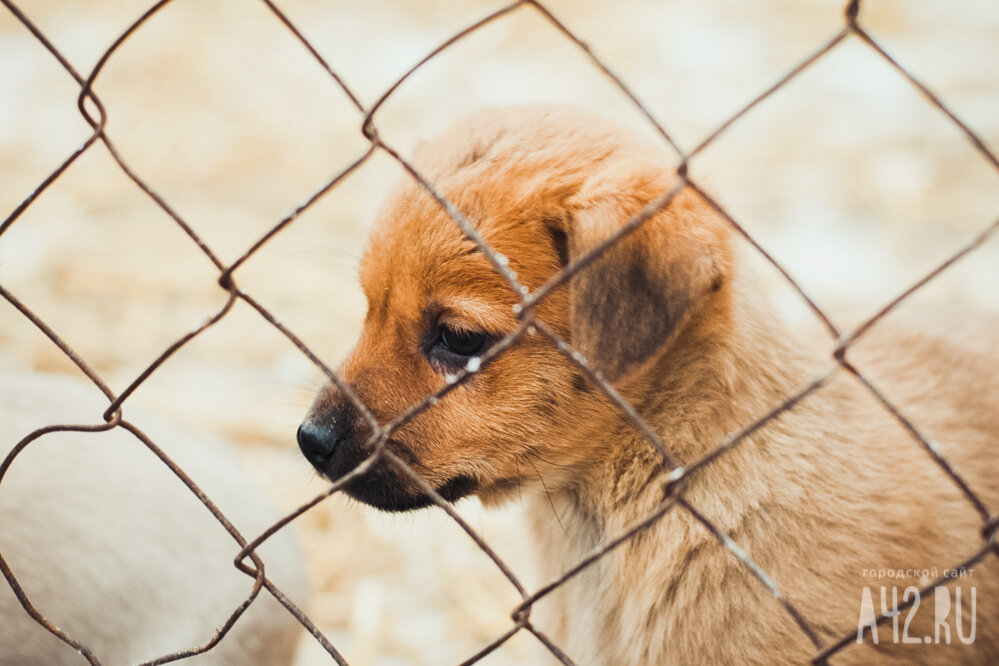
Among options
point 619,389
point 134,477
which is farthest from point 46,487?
point 619,389

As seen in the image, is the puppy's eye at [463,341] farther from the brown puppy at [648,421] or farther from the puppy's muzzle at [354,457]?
the puppy's muzzle at [354,457]

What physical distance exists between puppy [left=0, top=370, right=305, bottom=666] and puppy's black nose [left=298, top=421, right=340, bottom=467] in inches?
21.7

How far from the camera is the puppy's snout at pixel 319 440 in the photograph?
2.12 m

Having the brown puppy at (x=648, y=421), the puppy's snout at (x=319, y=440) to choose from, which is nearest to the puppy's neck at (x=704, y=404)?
the brown puppy at (x=648, y=421)

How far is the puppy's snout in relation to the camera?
212 cm

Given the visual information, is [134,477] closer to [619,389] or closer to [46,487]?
[46,487]

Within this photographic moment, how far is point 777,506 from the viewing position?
2023mm

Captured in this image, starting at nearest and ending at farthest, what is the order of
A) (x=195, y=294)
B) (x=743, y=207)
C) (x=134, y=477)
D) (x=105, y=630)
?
(x=105, y=630) < (x=134, y=477) < (x=195, y=294) < (x=743, y=207)

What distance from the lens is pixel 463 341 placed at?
2.11 meters

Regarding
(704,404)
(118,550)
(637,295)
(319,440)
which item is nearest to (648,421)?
(704,404)

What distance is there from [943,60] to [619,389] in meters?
5.36

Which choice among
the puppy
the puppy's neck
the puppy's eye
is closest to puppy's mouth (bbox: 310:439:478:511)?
the puppy's eye

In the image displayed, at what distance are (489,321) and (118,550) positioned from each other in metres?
1.17

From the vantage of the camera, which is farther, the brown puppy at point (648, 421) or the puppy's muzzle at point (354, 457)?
the puppy's muzzle at point (354, 457)
